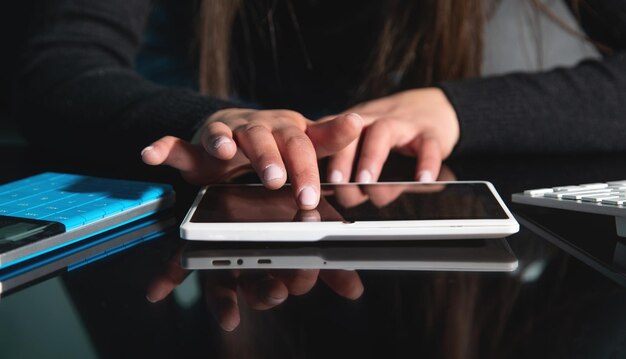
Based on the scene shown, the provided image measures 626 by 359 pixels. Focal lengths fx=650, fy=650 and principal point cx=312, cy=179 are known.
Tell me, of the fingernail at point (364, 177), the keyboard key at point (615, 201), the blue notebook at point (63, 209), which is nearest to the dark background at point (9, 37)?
the blue notebook at point (63, 209)

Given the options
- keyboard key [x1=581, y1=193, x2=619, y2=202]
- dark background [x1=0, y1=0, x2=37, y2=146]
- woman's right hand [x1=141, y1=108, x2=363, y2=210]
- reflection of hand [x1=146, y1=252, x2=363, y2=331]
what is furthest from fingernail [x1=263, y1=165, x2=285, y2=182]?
dark background [x1=0, y1=0, x2=37, y2=146]

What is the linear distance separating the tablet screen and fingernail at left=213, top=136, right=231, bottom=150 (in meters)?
0.03

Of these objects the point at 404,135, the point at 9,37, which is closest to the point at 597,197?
the point at 404,135

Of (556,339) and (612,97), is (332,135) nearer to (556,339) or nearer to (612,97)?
(556,339)

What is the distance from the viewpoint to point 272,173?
48 cm

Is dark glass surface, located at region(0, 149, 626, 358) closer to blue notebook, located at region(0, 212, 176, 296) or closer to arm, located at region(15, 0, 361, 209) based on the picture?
blue notebook, located at region(0, 212, 176, 296)

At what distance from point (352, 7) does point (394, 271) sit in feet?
2.87

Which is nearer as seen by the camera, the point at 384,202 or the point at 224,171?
the point at 384,202

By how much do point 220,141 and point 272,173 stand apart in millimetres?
63

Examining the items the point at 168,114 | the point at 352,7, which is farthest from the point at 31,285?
the point at 352,7

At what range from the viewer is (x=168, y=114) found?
74 centimetres

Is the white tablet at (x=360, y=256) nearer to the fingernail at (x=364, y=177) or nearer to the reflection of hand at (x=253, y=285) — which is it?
the reflection of hand at (x=253, y=285)

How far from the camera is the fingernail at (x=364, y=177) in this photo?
1.94 feet

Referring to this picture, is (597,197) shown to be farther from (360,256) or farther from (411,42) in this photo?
(411,42)
